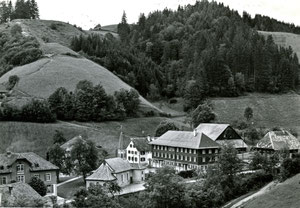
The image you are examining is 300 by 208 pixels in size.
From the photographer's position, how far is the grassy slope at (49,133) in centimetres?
9719

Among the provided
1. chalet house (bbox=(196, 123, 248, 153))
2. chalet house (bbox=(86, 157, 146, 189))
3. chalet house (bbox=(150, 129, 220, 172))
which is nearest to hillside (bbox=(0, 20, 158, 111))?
chalet house (bbox=(196, 123, 248, 153))

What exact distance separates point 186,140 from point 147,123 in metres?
36.7

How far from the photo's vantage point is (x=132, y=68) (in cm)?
17238

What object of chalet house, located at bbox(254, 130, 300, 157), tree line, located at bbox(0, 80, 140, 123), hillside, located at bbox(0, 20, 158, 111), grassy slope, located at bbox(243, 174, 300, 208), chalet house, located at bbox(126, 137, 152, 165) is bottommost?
chalet house, located at bbox(126, 137, 152, 165)

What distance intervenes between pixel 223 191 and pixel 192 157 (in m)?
23.7

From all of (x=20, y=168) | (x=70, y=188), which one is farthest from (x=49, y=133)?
(x=20, y=168)

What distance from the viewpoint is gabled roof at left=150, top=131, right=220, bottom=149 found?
8519cm

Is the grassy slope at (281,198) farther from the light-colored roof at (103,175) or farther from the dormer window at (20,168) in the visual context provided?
the dormer window at (20,168)

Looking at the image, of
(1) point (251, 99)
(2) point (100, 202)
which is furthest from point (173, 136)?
(1) point (251, 99)

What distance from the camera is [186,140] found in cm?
8844

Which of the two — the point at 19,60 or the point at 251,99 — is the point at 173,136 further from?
the point at 19,60

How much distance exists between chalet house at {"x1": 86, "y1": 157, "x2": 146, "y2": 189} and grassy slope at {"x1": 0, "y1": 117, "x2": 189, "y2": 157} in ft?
70.0

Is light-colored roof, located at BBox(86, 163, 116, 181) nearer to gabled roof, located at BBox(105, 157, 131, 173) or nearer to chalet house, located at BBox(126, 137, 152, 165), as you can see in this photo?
gabled roof, located at BBox(105, 157, 131, 173)

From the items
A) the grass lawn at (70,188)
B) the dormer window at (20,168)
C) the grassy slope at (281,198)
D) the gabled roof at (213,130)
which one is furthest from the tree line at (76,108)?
the grassy slope at (281,198)
